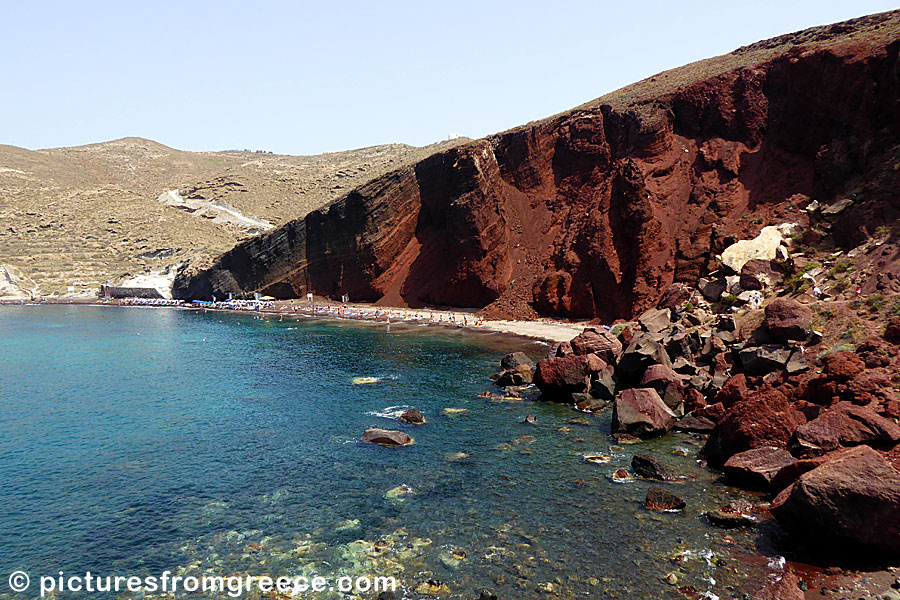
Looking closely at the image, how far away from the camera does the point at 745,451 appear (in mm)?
25172

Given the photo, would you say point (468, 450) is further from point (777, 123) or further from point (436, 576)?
point (777, 123)

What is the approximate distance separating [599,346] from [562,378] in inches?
287

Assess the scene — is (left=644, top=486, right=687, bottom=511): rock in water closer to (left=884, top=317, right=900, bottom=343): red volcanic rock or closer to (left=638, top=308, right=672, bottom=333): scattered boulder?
(left=884, top=317, right=900, bottom=343): red volcanic rock

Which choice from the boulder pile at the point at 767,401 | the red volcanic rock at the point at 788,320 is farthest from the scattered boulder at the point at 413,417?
the red volcanic rock at the point at 788,320

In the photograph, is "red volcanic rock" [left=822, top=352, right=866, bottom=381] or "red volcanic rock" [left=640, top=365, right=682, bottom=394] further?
"red volcanic rock" [left=640, top=365, right=682, bottom=394]

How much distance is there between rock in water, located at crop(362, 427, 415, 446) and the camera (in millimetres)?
31520

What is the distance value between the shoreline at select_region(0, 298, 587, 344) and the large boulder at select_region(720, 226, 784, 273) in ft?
71.2

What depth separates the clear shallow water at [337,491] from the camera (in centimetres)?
1889

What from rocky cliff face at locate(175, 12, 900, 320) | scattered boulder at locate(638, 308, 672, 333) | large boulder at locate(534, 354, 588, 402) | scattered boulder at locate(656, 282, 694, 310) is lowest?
large boulder at locate(534, 354, 588, 402)

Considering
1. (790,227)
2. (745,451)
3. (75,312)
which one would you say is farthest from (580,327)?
(75,312)

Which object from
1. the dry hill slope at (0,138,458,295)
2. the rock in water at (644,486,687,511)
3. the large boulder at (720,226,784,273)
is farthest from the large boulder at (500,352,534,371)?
the dry hill slope at (0,138,458,295)

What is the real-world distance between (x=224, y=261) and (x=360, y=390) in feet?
322

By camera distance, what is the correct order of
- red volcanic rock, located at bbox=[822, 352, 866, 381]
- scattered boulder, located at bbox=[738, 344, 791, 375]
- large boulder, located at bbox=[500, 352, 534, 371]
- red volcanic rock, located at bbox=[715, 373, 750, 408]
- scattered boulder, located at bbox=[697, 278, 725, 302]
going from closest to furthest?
red volcanic rock, located at bbox=[822, 352, 866, 381] → red volcanic rock, located at bbox=[715, 373, 750, 408] → scattered boulder, located at bbox=[738, 344, 791, 375] → scattered boulder, located at bbox=[697, 278, 725, 302] → large boulder, located at bbox=[500, 352, 534, 371]

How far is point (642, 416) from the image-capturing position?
104 feet
